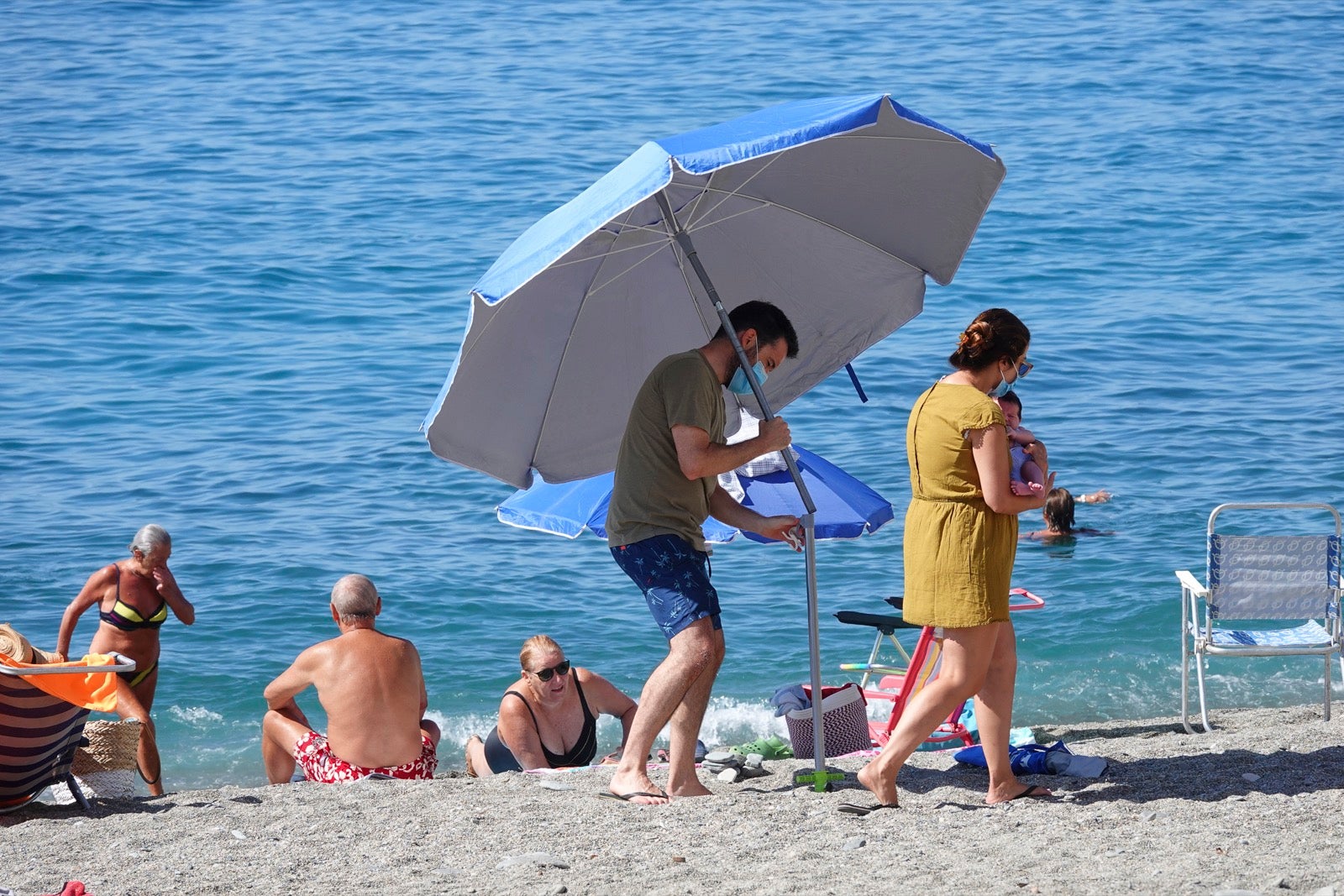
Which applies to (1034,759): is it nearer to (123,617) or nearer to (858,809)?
(858,809)

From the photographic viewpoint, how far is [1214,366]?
15.4 metres

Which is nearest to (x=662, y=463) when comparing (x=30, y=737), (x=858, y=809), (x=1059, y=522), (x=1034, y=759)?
(x=858, y=809)

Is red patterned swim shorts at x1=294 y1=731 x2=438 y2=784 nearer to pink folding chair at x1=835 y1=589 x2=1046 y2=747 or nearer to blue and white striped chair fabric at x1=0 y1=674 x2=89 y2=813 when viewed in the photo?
blue and white striped chair fabric at x1=0 y1=674 x2=89 y2=813

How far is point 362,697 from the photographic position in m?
5.43

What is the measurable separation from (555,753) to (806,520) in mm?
2071

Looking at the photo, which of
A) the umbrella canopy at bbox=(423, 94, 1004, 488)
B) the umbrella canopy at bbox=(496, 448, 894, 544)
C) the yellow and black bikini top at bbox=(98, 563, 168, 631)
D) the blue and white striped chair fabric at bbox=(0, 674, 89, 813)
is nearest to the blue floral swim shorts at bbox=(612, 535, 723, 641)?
the umbrella canopy at bbox=(423, 94, 1004, 488)

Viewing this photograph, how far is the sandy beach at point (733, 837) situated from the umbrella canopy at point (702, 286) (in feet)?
4.09

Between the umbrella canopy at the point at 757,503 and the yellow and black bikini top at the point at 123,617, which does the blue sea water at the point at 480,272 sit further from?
the umbrella canopy at the point at 757,503

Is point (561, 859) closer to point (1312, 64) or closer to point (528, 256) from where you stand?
point (528, 256)

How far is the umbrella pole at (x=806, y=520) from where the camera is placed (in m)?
4.43

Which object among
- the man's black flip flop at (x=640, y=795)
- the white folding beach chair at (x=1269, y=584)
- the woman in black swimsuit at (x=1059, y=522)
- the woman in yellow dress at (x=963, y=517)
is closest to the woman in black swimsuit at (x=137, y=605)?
the man's black flip flop at (x=640, y=795)

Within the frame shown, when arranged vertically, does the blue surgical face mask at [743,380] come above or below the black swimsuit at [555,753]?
above

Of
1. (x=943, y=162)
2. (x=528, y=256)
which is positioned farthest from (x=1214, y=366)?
(x=528, y=256)

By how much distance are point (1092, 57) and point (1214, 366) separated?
15.6 meters
